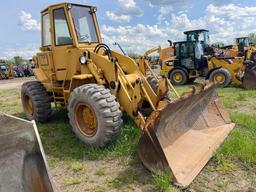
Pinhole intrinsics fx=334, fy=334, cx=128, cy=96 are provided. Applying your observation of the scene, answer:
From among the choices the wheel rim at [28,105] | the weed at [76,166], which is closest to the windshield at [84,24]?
the wheel rim at [28,105]

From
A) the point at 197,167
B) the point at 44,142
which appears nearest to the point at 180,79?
the point at 44,142

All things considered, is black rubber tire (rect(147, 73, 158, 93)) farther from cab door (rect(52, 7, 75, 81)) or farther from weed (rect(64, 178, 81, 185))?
weed (rect(64, 178, 81, 185))

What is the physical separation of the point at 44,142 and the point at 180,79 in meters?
9.82

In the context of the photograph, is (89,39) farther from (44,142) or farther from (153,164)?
(153,164)

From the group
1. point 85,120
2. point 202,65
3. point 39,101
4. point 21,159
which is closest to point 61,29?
Result: point 39,101

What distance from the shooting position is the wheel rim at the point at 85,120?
546 cm

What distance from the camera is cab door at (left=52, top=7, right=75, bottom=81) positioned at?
21.0ft

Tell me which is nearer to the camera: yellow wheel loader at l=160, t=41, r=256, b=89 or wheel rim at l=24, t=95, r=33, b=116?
wheel rim at l=24, t=95, r=33, b=116

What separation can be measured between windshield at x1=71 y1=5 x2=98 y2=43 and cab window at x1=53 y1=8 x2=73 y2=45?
0.19 meters

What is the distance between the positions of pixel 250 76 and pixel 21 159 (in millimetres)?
9853

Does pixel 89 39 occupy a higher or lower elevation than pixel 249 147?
higher

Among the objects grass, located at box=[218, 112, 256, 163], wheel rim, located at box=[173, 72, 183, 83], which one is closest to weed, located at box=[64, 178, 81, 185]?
grass, located at box=[218, 112, 256, 163]

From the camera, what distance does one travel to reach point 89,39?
6.73 meters

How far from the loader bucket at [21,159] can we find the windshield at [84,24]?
136 inches
